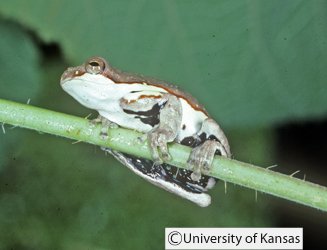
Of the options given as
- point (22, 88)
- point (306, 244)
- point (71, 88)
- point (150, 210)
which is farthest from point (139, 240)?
point (71, 88)

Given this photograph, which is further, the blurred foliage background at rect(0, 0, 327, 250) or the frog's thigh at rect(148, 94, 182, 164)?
the blurred foliage background at rect(0, 0, 327, 250)

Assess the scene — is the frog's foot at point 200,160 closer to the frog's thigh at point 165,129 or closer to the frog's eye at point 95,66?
the frog's thigh at point 165,129

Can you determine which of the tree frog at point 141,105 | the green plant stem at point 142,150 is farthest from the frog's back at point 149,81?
the green plant stem at point 142,150

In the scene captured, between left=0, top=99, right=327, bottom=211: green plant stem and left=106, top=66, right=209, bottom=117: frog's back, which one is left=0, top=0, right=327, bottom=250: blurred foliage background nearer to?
left=106, top=66, right=209, bottom=117: frog's back

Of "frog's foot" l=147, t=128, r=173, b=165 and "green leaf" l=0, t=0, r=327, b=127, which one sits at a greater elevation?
"green leaf" l=0, t=0, r=327, b=127

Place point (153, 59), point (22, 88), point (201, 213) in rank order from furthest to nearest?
point (201, 213) → point (22, 88) → point (153, 59)

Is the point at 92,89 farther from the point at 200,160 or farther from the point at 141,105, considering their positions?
the point at 200,160

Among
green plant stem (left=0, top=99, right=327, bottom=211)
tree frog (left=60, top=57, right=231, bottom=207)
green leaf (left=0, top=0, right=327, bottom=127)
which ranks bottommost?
green plant stem (left=0, top=99, right=327, bottom=211)

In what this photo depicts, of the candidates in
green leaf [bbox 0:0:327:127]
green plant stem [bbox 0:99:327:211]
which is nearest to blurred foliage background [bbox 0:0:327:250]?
green leaf [bbox 0:0:327:127]

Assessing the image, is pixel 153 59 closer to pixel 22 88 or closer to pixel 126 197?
pixel 22 88
